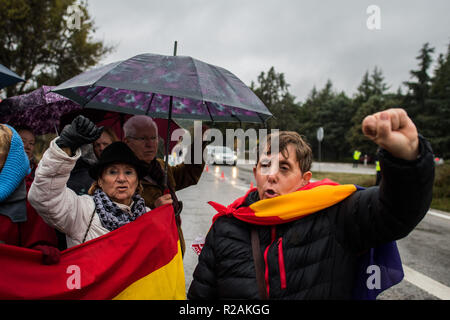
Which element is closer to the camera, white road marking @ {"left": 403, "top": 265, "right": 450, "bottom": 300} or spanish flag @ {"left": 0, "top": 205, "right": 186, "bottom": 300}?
spanish flag @ {"left": 0, "top": 205, "right": 186, "bottom": 300}

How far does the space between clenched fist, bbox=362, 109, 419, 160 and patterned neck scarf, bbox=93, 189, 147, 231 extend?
1534mm

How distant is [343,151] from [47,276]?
57545 millimetres

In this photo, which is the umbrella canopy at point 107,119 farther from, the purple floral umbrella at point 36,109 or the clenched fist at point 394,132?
the clenched fist at point 394,132

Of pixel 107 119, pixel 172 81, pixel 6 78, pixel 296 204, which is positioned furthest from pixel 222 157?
pixel 296 204

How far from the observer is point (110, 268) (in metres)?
1.85

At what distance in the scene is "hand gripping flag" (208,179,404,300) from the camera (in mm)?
1561

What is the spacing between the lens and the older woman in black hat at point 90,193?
5.64 feet

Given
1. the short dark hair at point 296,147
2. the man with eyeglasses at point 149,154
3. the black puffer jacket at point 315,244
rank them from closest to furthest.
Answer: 1. the black puffer jacket at point 315,244
2. the short dark hair at point 296,147
3. the man with eyeglasses at point 149,154

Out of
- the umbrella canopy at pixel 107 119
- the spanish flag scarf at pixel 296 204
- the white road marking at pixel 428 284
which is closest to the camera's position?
the spanish flag scarf at pixel 296 204

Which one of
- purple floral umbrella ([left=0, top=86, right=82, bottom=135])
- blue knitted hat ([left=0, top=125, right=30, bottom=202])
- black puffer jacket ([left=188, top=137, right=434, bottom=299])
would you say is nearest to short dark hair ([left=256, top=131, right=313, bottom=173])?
black puffer jacket ([left=188, top=137, right=434, bottom=299])

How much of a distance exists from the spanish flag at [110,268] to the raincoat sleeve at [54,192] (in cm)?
17

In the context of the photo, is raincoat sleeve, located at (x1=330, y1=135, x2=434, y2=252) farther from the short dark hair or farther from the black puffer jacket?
the short dark hair

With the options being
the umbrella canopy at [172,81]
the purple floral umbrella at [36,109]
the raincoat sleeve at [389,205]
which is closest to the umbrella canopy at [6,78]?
the purple floral umbrella at [36,109]
